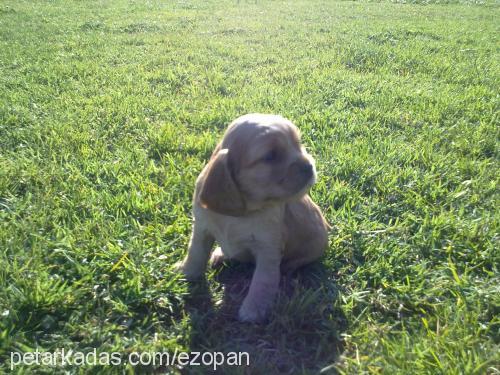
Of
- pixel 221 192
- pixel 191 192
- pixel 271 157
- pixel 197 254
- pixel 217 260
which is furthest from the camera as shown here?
pixel 191 192

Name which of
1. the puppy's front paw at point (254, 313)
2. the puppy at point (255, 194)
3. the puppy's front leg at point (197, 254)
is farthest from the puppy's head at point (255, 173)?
the puppy's front paw at point (254, 313)

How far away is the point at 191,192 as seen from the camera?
339 cm

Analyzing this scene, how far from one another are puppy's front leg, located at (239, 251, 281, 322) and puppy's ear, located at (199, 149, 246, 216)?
32 cm

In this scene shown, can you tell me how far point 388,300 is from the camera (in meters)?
2.46

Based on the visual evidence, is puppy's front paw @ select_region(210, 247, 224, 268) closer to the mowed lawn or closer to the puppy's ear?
the mowed lawn

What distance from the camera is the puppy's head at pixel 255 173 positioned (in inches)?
86.7

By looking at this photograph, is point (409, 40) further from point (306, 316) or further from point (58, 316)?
point (58, 316)

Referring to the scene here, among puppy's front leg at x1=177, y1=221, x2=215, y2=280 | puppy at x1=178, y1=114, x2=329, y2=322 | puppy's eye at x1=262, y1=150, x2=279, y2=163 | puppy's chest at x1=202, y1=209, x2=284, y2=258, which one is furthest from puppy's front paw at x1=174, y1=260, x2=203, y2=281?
puppy's eye at x1=262, y1=150, x2=279, y2=163

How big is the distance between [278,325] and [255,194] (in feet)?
2.31

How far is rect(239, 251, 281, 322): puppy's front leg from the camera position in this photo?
226 centimetres

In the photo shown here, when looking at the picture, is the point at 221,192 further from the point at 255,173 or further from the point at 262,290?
the point at 262,290

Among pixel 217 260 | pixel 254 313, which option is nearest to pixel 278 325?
pixel 254 313

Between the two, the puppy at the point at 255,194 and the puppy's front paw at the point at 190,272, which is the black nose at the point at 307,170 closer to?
the puppy at the point at 255,194

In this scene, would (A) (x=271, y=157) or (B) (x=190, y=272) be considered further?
(B) (x=190, y=272)
